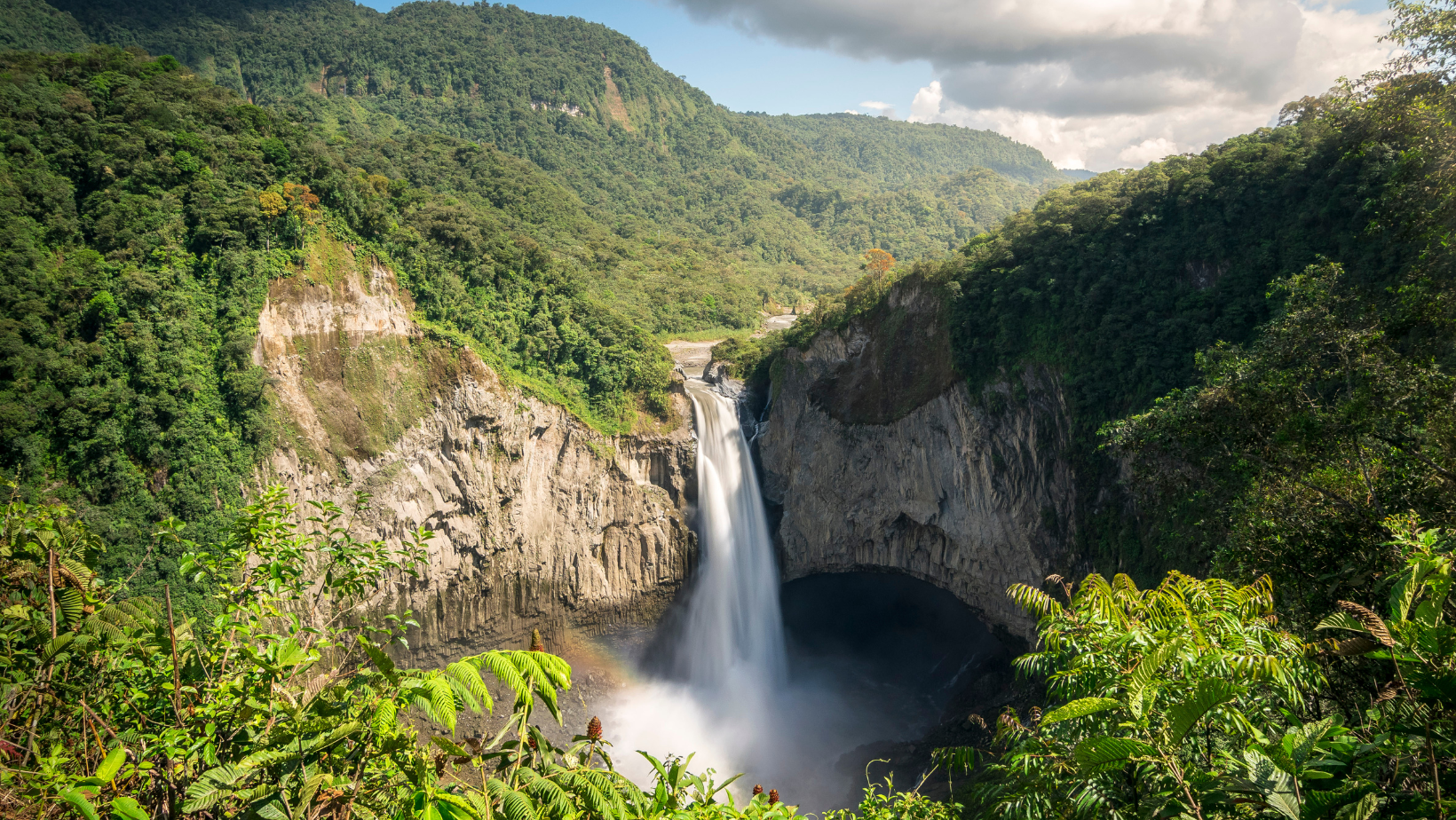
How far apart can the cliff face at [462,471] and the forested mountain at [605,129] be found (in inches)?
694

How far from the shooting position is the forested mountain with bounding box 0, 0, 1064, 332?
64125 mm

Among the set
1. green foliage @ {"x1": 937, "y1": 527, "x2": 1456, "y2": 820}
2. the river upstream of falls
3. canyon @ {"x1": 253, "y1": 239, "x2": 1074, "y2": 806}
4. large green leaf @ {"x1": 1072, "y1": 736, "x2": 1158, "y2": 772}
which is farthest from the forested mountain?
large green leaf @ {"x1": 1072, "y1": 736, "x2": 1158, "y2": 772}

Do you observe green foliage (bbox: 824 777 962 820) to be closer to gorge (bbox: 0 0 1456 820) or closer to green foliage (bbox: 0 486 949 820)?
gorge (bbox: 0 0 1456 820)

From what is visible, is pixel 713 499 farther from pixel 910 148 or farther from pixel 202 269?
pixel 910 148

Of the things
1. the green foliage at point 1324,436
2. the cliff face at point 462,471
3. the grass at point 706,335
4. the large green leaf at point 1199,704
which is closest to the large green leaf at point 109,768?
the large green leaf at point 1199,704

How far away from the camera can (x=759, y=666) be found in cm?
2847

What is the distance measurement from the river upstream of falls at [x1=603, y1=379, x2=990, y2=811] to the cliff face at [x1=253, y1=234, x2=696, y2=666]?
155 cm

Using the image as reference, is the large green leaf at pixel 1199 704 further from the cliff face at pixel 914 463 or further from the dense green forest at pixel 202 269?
the cliff face at pixel 914 463

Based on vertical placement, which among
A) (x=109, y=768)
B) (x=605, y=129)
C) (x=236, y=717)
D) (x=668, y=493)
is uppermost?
(x=605, y=129)

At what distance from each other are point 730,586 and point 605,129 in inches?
3731

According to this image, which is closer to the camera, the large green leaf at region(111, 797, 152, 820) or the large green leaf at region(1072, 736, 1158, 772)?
the large green leaf at region(111, 797, 152, 820)

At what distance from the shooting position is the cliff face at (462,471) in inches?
911

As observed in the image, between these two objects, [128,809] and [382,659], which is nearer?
[128,809]

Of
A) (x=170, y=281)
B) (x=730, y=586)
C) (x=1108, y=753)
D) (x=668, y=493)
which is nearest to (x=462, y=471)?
(x=668, y=493)
